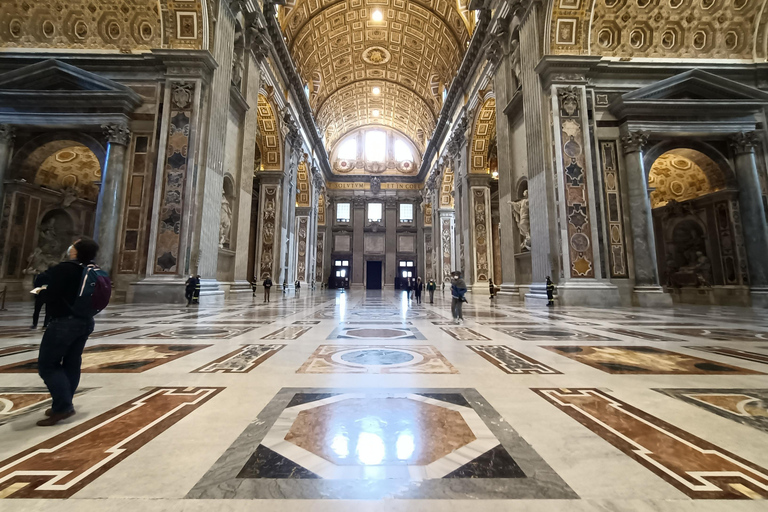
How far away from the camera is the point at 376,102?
→ 93.3 ft

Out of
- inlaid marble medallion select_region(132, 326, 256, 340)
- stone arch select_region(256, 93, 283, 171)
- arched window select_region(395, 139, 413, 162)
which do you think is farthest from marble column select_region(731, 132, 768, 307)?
arched window select_region(395, 139, 413, 162)

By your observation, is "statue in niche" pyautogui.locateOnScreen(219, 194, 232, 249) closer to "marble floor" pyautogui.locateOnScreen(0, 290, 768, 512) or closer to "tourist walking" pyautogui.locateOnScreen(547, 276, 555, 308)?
"marble floor" pyautogui.locateOnScreen(0, 290, 768, 512)

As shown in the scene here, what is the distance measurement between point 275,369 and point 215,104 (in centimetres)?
951

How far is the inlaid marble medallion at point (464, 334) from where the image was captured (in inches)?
139

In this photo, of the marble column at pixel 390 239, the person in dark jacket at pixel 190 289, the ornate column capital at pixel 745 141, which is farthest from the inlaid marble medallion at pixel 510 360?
the marble column at pixel 390 239

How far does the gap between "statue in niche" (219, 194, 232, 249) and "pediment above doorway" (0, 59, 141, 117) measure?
345 centimetres

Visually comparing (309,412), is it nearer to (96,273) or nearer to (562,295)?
(96,273)

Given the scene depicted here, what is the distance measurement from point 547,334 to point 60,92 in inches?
531

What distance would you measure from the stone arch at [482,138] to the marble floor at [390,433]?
14.5 meters

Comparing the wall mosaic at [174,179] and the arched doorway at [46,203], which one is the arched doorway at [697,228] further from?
the arched doorway at [46,203]

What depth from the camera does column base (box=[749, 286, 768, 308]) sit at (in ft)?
30.6

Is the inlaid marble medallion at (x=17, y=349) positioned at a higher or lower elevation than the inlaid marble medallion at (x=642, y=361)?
higher

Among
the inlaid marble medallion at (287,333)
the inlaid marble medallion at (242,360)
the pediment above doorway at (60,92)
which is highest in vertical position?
the pediment above doorway at (60,92)

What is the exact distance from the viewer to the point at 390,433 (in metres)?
1.25
